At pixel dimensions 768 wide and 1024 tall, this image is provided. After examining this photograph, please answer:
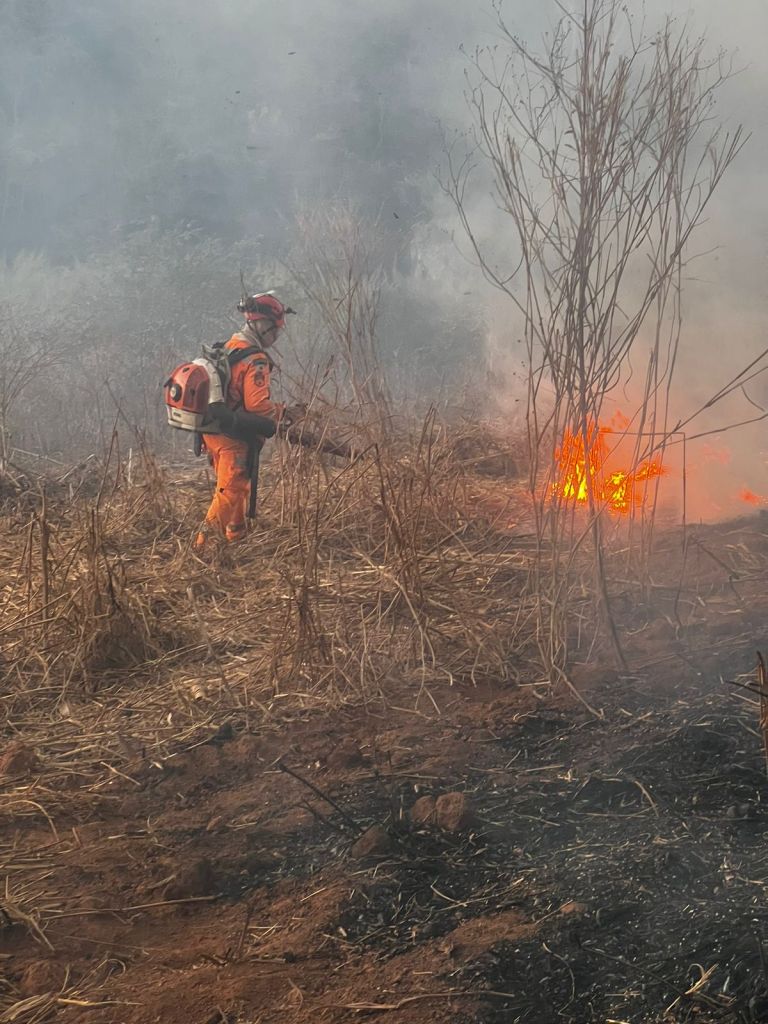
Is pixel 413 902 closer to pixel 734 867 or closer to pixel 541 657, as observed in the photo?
pixel 734 867

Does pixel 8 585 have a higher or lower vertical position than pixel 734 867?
higher

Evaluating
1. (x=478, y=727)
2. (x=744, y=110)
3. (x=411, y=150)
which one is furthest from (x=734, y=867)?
(x=411, y=150)

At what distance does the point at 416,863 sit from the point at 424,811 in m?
0.27

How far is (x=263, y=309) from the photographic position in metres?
6.70

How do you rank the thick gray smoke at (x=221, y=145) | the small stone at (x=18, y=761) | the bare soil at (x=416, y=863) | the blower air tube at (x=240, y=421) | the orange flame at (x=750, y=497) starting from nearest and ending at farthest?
the bare soil at (x=416, y=863) < the small stone at (x=18, y=761) < the blower air tube at (x=240, y=421) < the orange flame at (x=750, y=497) < the thick gray smoke at (x=221, y=145)

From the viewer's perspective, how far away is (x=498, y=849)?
2809 millimetres

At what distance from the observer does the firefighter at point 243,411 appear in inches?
259

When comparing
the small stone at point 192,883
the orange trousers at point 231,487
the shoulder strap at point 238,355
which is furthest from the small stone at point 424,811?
the shoulder strap at point 238,355

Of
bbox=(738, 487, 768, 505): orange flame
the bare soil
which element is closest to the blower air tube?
the bare soil

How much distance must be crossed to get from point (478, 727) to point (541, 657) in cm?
60

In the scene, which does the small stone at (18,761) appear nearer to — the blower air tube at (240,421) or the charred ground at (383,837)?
the charred ground at (383,837)

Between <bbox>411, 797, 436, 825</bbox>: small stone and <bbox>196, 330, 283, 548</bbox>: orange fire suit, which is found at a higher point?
<bbox>196, 330, 283, 548</bbox>: orange fire suit

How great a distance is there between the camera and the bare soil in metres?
2.24

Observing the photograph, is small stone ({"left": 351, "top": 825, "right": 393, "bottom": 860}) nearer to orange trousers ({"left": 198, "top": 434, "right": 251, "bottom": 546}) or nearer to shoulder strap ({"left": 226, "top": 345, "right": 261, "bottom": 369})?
orange trousers ({"left": 198, "top": 434, "right": 251, "bottom": 546})
